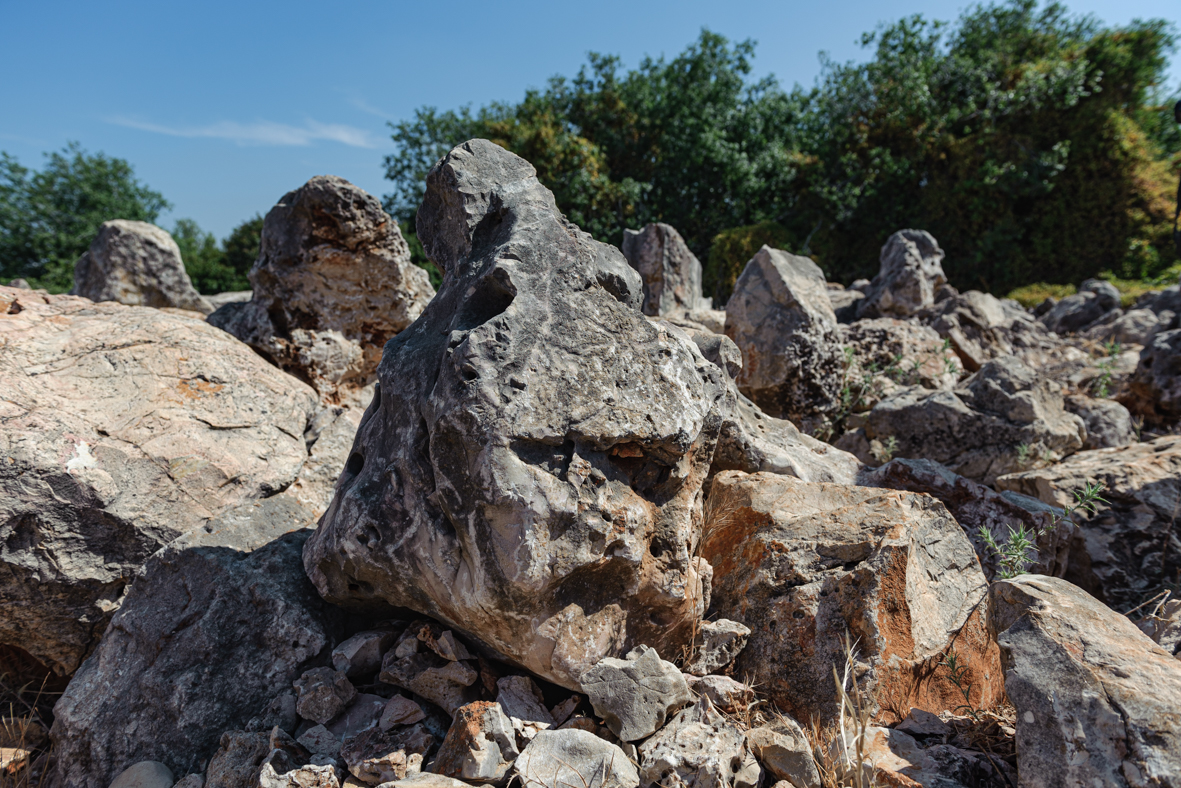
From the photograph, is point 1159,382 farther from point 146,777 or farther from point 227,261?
point 227,261

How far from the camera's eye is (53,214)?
2042 cm

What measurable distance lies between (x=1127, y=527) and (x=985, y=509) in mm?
675

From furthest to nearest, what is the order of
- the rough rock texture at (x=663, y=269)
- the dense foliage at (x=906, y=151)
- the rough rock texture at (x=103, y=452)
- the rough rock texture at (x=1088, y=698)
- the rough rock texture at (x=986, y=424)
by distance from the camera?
the dense foliage at (x=906, y=151) → the rough rock texture at (x=663, y=269) → the rough rock texture at (x=986, y=424) → the rough rock texture at (x=103, y=452) → the rough rock texture at (x=1088, y=698)

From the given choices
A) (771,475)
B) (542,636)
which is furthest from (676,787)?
(771,475)

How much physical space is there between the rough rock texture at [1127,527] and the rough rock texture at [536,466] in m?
2.02

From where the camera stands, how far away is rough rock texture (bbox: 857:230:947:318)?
7.47 metres

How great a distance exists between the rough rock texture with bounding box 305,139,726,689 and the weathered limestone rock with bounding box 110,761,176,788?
678 millimetres

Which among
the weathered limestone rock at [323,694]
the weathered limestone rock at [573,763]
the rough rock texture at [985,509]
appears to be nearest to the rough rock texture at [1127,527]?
the rough rock texture at [985,509]

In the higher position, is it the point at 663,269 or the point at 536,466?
the point at 663,269

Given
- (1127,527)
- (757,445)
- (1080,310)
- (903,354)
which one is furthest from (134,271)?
(1080,310)

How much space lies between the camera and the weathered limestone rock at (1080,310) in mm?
9670

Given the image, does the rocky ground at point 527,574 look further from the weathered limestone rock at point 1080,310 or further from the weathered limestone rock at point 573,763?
the weathered limestone rock at point 1080,310

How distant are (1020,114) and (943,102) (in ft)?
4.86

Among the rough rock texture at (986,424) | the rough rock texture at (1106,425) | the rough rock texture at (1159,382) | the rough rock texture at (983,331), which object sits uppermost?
the rough rock texture at (983,331)
